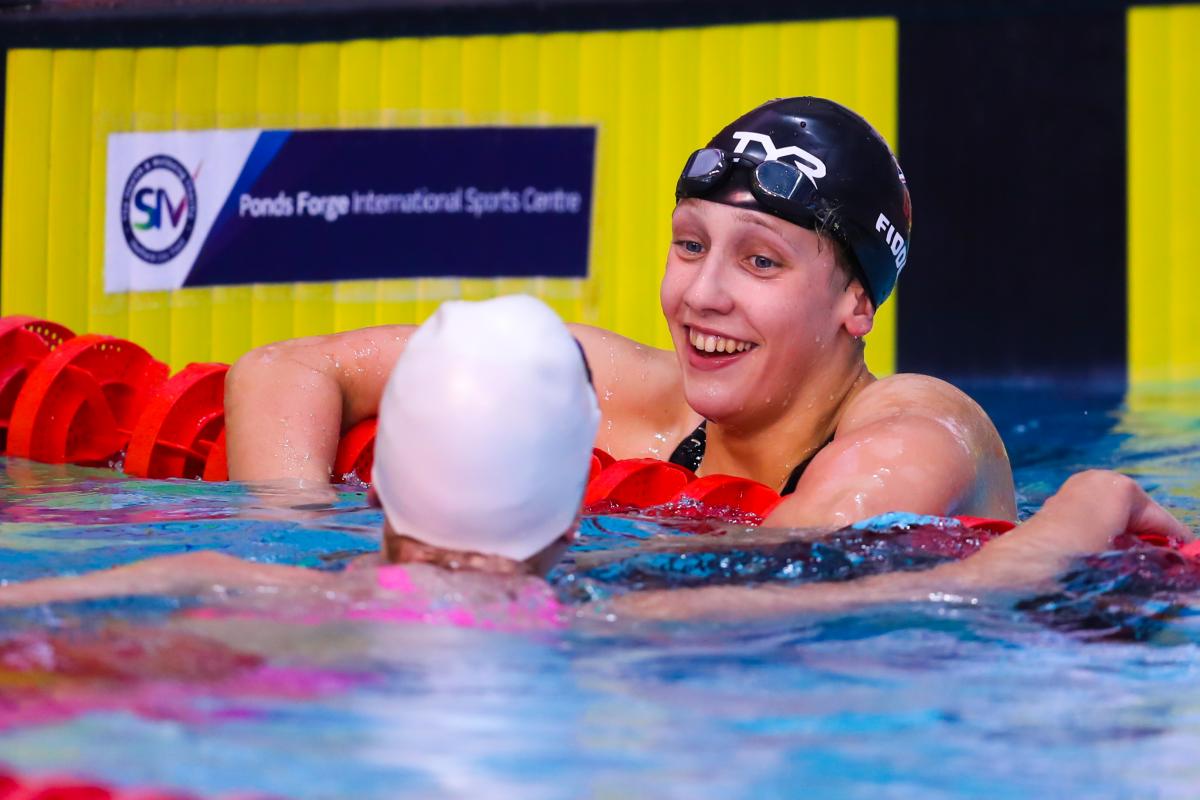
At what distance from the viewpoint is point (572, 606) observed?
93.0 inches

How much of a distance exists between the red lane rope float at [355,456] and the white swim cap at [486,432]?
1.67 metres

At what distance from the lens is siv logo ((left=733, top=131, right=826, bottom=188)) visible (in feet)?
11.0

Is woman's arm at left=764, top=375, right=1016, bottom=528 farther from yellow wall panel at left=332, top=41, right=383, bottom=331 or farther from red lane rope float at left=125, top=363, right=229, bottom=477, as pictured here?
yellow wall panel at left=332, top=41, right=383, bottom=331

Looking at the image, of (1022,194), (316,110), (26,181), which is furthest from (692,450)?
(26,181)

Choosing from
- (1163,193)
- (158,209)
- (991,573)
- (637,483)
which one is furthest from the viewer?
(158,209)

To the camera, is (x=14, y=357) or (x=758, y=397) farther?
(x=14, y=357)

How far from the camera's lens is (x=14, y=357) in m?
4.73

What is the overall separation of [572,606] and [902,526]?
2.44 feet

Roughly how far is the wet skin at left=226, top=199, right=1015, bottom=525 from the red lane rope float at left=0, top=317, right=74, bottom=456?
112 cm

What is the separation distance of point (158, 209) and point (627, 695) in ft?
20.2

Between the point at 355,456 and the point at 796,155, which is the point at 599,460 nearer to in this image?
the point at 355,456

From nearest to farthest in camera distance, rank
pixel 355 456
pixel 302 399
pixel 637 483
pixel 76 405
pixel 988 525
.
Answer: pixel 988 525
pixel 637 483
pixel 302 399
pixel 355 456
pixel 76 405

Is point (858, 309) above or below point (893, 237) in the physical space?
below

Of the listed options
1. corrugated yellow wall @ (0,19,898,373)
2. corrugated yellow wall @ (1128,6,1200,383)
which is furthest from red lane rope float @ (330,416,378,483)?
corrugated yellow wall @ (1128,6,1200,383)
